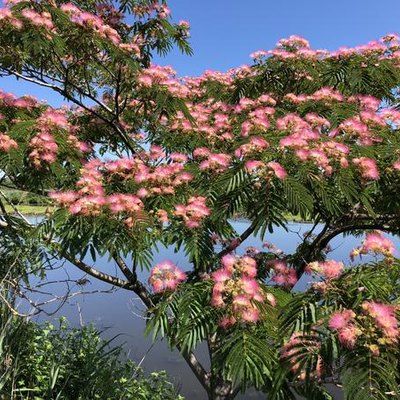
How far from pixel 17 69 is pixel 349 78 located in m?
3.99

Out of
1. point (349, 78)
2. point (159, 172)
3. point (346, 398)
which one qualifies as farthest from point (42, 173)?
point (349, 78)

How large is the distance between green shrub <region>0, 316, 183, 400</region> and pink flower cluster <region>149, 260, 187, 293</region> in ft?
8.98

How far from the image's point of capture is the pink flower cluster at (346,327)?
2121 mm

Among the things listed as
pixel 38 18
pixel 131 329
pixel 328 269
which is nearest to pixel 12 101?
pixel 38 18

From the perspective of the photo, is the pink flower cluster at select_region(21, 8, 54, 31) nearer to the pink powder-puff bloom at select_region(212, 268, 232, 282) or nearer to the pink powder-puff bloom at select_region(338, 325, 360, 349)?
the pink powder-puff bloom at select_region(212, 268, 232, 282)

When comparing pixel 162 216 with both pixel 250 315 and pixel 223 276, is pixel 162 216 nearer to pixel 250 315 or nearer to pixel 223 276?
pixel 223 276

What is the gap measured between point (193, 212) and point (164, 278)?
593 millimetres

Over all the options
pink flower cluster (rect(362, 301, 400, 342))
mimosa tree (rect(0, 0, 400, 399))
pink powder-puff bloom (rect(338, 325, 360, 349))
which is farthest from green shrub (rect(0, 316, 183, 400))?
pink flower cluster (rect(362, 301, 400, 342))

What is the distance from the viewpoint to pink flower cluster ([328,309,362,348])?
83.5 inches

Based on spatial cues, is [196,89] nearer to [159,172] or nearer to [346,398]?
[159,172]

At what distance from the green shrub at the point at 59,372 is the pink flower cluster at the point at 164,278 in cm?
274

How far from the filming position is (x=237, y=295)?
259 centimetres

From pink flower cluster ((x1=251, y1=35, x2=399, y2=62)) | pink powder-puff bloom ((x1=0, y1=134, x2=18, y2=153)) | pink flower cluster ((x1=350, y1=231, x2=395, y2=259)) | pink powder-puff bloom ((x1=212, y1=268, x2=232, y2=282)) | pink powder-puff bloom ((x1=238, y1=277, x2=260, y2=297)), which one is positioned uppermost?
pink flower cluster ((x1=251, y1=35, x2=399, y2=62))

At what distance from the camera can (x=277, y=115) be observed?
4.98 metres
